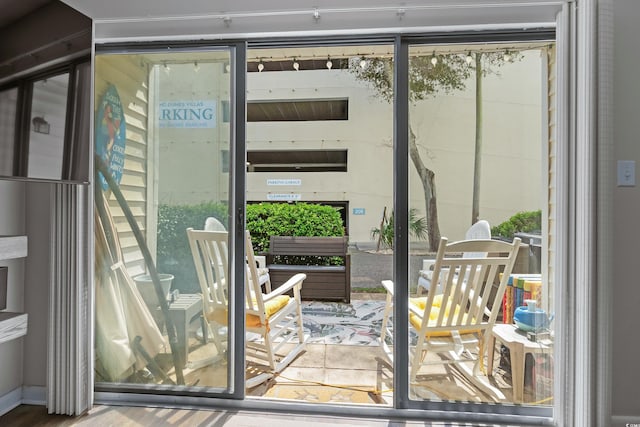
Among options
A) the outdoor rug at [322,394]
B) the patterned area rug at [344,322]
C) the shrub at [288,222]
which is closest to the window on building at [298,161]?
the shrub at [288,222]

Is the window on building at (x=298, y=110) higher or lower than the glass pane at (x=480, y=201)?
higher

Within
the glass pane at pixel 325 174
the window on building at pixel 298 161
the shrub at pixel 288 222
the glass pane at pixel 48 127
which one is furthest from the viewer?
the window on building at pixel 298 161

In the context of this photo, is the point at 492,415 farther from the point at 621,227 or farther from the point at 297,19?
the point at 297,19

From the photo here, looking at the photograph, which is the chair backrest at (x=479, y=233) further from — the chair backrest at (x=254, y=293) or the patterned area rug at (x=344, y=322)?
the patterned area rug at (x=344, y=322)

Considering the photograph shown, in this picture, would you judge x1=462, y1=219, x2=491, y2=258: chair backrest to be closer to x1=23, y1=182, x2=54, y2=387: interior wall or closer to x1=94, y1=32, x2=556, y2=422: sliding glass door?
x1=94, y1=32, x2=556, y2=422: sliding glass door

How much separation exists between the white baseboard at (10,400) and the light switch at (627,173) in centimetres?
344

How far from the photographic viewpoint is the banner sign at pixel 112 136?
225 cm

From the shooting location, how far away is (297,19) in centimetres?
209

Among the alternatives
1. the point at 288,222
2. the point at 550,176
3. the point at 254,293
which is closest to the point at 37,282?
the point at 254,293

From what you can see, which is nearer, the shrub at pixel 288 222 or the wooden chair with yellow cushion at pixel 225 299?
the wooden chair with yellow cushion at pixel 225 299

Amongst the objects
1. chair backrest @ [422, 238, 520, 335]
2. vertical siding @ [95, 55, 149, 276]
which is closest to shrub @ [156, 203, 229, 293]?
vertical siding @ [95, 55, 149, 276]

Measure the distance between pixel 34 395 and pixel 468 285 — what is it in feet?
8.42

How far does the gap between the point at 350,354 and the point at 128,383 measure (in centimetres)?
160

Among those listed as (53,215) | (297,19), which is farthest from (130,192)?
(297,19)
